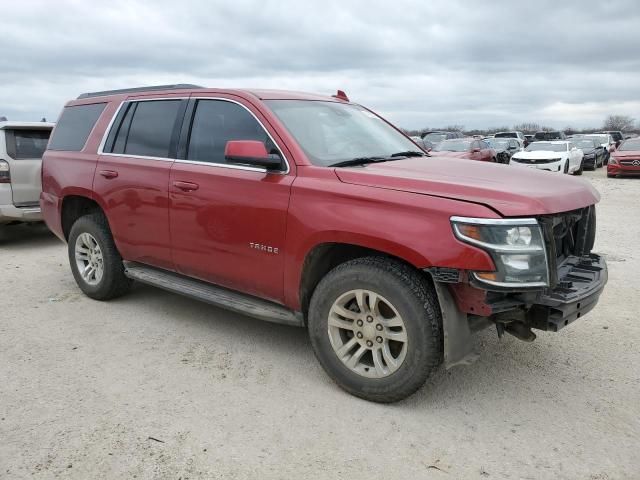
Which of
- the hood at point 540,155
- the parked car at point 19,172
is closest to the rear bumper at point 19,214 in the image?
the parked car at point 19,172

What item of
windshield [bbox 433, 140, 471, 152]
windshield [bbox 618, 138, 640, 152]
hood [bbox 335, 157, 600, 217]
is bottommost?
hood [bbox 335, 157, 600, 217]

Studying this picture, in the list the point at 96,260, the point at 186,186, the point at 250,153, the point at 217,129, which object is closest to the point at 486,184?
the point at 250,153

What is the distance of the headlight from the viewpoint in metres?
2.79

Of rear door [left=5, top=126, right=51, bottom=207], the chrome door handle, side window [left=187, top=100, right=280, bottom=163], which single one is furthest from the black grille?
rear door [left=5, top=126, right=51, bottom=207]

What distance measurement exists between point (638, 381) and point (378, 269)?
6.41 feet

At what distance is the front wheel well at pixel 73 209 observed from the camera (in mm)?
5281

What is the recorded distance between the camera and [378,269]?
3.13 metres

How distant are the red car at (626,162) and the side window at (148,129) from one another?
18.8 m

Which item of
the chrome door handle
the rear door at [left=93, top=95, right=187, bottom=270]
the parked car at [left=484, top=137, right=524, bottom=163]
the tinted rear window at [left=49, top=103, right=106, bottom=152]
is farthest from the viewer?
the parked car at [left=484, top=137, right=524, bottom=163]

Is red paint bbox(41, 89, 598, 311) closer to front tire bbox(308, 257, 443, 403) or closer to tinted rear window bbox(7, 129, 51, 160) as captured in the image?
front tire bbox(308, 257, 443, 403)

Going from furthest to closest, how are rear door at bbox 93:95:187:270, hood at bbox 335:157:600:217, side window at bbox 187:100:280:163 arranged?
rear door at bbox 93:95:187:270 < side window at bbox 187:100:280:163 < hood at bbox 335:157:600:217

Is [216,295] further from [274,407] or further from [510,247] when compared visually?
[510,247]

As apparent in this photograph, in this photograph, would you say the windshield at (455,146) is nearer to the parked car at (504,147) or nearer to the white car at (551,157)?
the white car at (551,157)

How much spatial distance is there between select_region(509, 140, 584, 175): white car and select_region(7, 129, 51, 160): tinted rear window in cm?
1443
